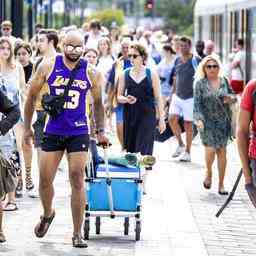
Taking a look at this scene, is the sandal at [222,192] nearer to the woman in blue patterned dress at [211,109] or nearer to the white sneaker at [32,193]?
the woman in blue patterned dress at [211,109]

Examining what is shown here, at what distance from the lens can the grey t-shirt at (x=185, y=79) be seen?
1855 centimetres

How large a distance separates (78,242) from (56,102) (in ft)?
3.87

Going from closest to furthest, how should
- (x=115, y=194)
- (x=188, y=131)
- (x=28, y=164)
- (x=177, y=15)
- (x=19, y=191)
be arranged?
1. (x=115, y=194)
2. (x=19, y=191)
3. (x=28, y=164)
4. (x=188, y=131)
5. (x=177, y=15)

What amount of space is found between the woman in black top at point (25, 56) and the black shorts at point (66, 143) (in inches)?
182

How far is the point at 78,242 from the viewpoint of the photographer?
32.9ft

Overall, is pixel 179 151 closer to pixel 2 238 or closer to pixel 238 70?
pixel 2 238

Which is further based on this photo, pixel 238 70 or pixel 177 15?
pixel 177 15

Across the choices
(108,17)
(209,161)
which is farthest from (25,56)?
(108,17)

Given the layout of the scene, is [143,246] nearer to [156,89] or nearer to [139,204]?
[139,204]

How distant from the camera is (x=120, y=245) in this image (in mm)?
10328

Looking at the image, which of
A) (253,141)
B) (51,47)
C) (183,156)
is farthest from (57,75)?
(183,156)

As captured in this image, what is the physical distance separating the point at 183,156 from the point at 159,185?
3254mm

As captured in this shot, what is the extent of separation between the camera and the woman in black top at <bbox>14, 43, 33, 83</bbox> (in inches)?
575

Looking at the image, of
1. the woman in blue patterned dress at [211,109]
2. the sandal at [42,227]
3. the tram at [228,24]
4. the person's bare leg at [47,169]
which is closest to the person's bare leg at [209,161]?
the woman in blue patterned dress at [211,109]
